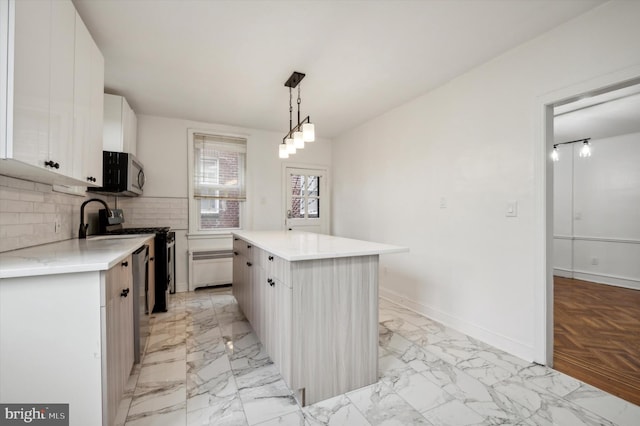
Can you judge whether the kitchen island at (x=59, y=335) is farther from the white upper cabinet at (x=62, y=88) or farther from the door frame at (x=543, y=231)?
the door frame at (x=543, y=231)

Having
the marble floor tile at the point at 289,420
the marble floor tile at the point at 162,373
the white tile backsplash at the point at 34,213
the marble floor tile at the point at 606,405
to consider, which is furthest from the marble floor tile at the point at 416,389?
the white tile backsplash at the point at 34,213

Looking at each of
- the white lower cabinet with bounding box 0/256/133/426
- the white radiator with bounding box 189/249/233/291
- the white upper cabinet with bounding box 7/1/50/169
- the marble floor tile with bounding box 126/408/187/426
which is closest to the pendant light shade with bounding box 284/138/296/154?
the white upper cabinet with bounding box 7/1/50/169

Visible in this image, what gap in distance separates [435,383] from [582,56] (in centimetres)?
245

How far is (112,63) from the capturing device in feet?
8.24

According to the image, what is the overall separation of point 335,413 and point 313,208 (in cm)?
371

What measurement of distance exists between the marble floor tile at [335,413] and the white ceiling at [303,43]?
2.53m

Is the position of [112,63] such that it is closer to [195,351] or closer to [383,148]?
[195,351]

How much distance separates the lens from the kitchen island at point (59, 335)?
1.08m

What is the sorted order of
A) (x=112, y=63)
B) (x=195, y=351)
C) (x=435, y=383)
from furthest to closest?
(x=112, y=63), (x=195, y=351), (x=435, y=383)

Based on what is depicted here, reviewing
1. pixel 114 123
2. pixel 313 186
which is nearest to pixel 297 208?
pixel 313 186

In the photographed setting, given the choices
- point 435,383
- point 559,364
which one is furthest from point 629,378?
point 435,383

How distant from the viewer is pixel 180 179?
160 inches

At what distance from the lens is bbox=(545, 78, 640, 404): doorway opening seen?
2088mm

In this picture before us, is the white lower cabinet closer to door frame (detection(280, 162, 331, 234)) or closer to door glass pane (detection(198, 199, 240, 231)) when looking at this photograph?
door glass pane (detection(198, 199, 240, 231))
